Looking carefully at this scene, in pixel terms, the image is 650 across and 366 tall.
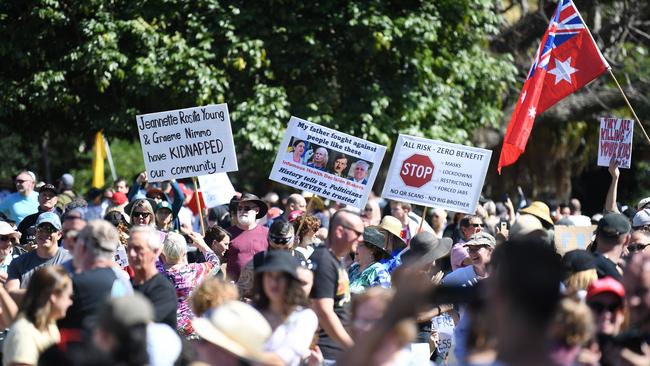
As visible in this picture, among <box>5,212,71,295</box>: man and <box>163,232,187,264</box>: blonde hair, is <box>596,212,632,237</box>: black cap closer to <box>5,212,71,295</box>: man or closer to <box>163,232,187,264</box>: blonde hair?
<box>163,232,187,264</box>: blonde hair

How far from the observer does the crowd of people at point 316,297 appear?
12.8ft

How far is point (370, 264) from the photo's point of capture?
8.81 meters

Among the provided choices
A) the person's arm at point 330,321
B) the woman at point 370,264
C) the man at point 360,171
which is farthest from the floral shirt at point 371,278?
the person's arm at point 330,321

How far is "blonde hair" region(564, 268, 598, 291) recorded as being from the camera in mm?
6469

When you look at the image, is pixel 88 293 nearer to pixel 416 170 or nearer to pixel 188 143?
pixel 188 143

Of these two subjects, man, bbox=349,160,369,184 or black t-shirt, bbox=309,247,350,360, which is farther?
man, bbox=349,160,369,184

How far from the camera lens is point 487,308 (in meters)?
3.83

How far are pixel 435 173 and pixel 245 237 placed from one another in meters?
2.17

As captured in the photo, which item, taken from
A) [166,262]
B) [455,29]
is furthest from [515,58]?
[166,262]

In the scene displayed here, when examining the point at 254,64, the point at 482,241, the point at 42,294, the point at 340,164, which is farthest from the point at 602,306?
the point at 254,64

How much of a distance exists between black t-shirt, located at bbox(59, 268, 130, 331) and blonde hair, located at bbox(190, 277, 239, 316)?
54 cm

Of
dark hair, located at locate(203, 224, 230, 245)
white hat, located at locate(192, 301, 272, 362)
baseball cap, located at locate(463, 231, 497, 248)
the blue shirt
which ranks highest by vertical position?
white hat, located at locate(192, 301, 272, 362)

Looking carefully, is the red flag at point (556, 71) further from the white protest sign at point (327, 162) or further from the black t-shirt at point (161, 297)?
the black t-shirt at point (161, 297)

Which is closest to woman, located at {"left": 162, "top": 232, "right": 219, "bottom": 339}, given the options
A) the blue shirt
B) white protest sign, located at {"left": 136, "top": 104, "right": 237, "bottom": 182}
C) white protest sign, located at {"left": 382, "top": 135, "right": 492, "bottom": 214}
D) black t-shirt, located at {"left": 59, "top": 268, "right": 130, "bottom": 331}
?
black t-shirt, located at {"left": 59, "top": 268, "right": 130, "bottom": 331}
